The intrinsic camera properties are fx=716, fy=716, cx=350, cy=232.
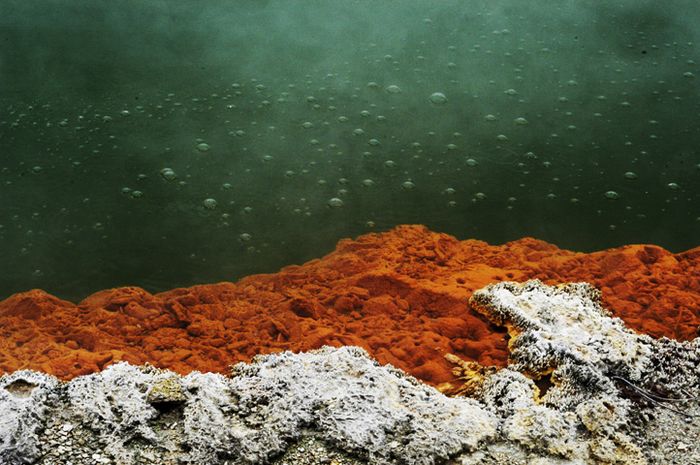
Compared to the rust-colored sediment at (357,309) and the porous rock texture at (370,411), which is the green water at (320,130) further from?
the porous rock texture at (370,411)

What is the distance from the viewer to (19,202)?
2.93m

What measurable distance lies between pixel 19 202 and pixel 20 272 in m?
0.42

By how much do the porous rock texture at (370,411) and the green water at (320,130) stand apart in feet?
2.24

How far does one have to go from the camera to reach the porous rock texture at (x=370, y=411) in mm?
1784

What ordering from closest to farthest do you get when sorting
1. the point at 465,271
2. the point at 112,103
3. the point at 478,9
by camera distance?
the point at 465,271 → the point at 112,103 → the point at 478,9

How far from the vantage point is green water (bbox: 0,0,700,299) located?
9.20ft

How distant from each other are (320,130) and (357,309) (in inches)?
45.4

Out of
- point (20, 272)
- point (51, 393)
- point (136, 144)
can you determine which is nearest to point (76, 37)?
point (136, 144)

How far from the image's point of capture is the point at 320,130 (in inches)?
130

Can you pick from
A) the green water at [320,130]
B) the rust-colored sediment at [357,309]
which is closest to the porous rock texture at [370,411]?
the rust-colored sediment at [357,309]

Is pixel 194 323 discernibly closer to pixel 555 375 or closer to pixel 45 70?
pixel 555 375

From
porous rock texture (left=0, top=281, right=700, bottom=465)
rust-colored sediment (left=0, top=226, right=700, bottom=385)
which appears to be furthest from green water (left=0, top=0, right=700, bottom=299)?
porous rock texture (left=0, top=281, right=700, bottom=465)

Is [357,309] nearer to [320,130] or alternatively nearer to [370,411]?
[370,411]

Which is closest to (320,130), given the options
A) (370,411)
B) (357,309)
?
(357,309)
